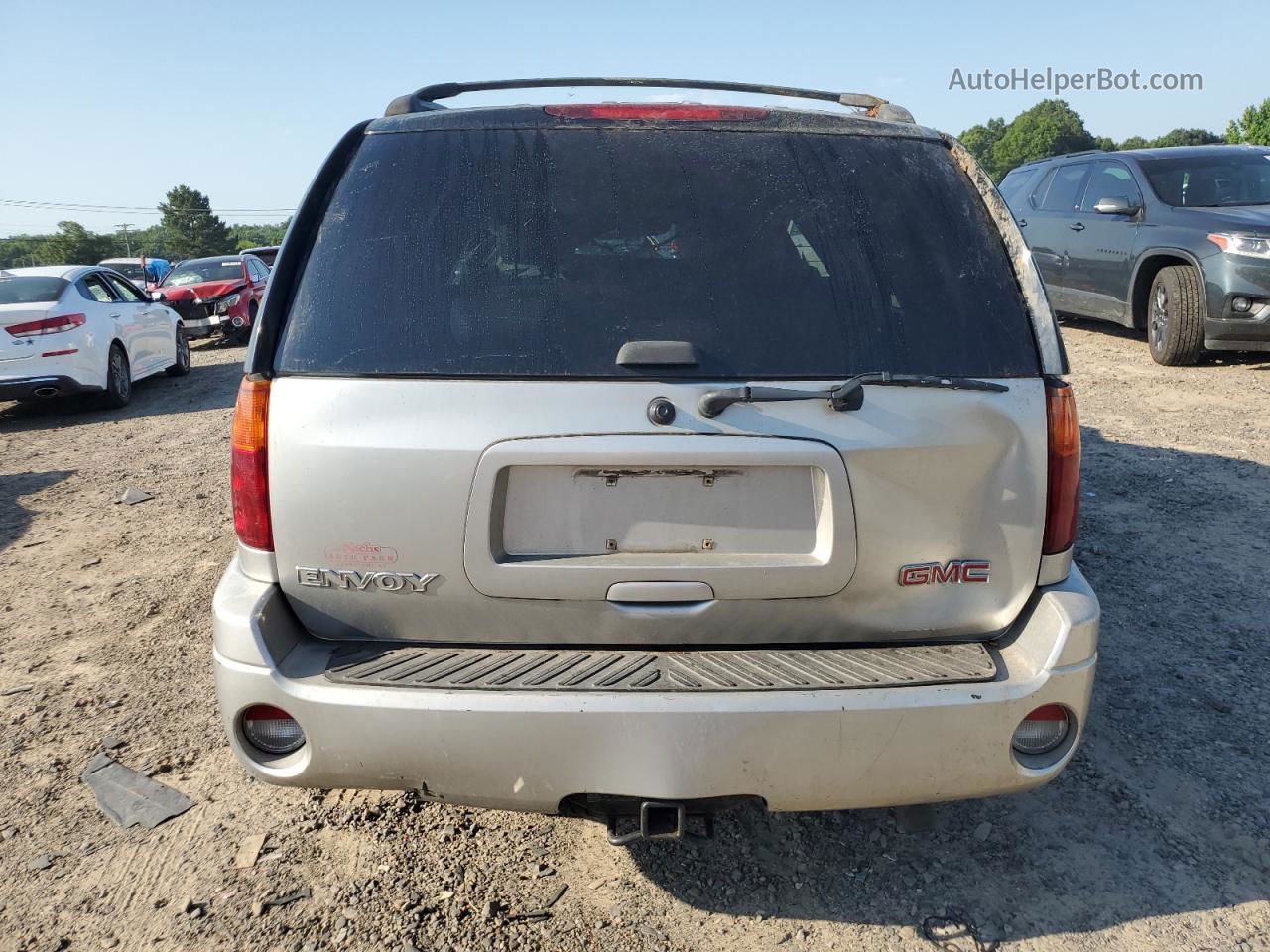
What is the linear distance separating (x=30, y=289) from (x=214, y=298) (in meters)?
6.89

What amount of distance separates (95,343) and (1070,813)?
10041mm

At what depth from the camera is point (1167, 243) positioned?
8.79 meters

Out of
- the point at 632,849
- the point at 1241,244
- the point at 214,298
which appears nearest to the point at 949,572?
the point at 632,849

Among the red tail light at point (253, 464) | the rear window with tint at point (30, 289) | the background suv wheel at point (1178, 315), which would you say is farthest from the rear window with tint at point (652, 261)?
the rear window with tint at point (30, 289)

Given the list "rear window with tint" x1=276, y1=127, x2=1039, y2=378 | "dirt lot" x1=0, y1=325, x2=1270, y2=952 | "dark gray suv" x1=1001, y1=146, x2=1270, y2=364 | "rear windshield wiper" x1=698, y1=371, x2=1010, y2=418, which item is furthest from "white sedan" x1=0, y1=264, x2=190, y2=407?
"dark gray suv" x1=1001, y1=146, x2=1270, y2=364

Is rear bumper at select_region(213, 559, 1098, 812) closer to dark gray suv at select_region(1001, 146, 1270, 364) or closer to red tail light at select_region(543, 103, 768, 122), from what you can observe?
red tail light at select_region(543, 103, 768, 122)

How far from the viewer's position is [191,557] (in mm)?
5199

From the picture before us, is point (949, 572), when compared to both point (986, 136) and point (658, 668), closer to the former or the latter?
point (658, 668)

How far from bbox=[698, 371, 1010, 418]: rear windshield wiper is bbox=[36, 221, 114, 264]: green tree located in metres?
102

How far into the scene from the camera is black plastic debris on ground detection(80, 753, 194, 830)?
288cm

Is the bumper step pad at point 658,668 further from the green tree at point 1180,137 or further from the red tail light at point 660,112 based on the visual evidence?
the green tree at point 1180,137

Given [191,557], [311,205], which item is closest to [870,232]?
[311,205]

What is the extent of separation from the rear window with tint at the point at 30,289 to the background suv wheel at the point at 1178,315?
10955 mm

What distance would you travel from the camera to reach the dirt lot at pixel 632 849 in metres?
2.39
